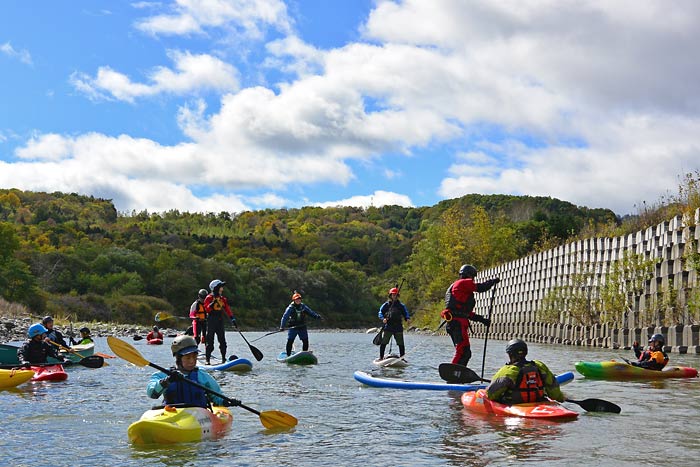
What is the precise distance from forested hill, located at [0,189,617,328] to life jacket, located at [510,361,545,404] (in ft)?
93.7

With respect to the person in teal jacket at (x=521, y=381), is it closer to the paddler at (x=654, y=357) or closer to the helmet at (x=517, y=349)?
the helmet at (x=517, y=349)

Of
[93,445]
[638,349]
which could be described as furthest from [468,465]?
[638,349]

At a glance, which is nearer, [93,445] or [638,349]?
[93,445]

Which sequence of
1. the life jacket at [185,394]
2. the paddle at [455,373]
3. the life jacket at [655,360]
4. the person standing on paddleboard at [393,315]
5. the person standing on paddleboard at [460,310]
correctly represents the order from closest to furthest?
the life jacket at [185,394]
the paddle at [455,373]
the person standing on paddleboard at [460,310]
the life jacket at [655,360]
the person standing on paddleboard at [393,315]

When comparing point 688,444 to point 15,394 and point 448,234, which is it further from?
point 448,234

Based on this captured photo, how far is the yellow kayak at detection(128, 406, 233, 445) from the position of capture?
8.11 metres

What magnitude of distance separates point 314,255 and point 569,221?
5712 centimetres

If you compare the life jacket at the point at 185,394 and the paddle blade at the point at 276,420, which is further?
the paddle blade at the point at 276,420

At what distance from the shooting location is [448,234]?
62531 mm

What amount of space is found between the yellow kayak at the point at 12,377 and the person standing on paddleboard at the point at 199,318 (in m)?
4.86

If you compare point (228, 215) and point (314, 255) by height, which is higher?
point (228, 215)

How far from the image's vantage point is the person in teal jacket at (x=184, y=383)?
29.1ft

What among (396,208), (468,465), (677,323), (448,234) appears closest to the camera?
(468,465)

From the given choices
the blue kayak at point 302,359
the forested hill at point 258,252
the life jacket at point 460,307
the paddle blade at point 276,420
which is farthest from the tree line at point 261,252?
the paddle blade at point 276,420
